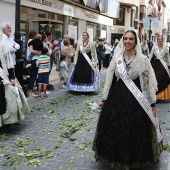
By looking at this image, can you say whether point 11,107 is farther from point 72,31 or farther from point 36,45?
point 72,31

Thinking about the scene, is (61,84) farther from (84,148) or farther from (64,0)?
(64,0)

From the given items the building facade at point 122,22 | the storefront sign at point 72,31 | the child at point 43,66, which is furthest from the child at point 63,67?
the building facade at point 122,22

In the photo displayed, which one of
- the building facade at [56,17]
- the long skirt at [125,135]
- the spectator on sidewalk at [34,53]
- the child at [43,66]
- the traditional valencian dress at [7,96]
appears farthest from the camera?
the building facade at [56,17]

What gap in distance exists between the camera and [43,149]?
508cm

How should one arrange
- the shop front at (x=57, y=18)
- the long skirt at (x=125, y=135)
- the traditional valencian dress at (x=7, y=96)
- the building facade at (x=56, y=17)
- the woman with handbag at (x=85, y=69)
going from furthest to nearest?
the shop front at (x=57, y=18) → the building facade at (x=56, y=17) → the woman with handbag at (x=85, y=69) → the traditional valencian dress at (x=7, y=96) → the long skirt at (x=125, y=135)

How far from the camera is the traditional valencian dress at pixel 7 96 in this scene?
576cm

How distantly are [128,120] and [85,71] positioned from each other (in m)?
6.10

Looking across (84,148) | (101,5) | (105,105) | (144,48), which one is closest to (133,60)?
(105,105)

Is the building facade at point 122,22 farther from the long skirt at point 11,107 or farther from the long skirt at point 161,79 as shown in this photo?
the long skirt at point 11,107

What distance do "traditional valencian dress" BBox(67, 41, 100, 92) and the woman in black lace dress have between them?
224 inches

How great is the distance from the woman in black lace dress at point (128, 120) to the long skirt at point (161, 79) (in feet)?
15.7

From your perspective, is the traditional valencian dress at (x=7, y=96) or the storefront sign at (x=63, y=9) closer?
the traditional valencian dress at (x=7, y=96)

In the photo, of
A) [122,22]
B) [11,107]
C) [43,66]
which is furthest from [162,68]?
[122,22]

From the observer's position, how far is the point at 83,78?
10.1 m
